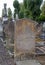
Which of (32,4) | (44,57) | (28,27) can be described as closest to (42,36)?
(32,4)

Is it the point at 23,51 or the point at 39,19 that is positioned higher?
the point at 23,51

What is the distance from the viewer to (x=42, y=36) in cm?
1273

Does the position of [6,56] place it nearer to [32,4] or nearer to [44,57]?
[44,57]

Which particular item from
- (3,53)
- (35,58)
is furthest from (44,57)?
(3,53)

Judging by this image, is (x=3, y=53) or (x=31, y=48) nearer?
(x=31, y=48)

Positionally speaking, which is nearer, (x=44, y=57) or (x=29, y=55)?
(x=29, y=55)

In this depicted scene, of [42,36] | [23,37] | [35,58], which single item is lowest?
[42,36]

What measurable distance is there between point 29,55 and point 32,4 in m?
9.52

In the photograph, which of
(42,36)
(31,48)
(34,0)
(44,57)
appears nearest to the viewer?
(31,48)

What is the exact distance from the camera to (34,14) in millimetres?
16625

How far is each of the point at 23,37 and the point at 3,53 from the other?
1.62m

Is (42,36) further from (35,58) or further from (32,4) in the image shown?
(35,58)

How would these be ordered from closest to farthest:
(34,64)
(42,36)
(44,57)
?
(34,64), (44,57), (42,36)

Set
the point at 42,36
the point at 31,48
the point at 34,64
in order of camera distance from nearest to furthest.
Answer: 1. the point at 34,64
2. the point at 31,48
3. the point at 42,36
